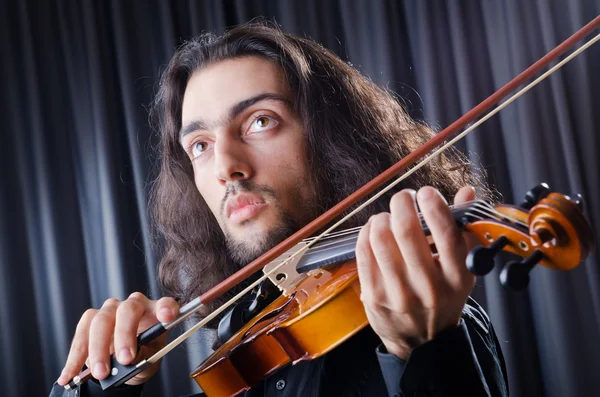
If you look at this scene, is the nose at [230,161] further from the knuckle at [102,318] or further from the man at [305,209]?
the knuckle at [102,318]

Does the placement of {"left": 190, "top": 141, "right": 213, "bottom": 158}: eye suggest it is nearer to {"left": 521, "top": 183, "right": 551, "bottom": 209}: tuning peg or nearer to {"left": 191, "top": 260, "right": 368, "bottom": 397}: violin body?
{"left": 191, "top": 260, "right": 368, "bottom": 397}: violin body

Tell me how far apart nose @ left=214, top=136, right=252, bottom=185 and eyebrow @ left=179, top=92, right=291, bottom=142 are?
48 millimetres

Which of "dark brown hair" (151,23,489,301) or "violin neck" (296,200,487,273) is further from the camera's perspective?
"dark brown hair" (151,23,489,301)

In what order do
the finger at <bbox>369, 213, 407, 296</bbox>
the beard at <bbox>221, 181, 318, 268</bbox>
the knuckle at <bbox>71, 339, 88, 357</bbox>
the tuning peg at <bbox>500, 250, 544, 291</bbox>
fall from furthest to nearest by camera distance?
the beard at <bbox>221, 181, 318, 268</bbox>, the knuckle at <bbox>71, 339, 88, 357</bbox>, the finger at <bbox>369, 213, 407, 296</bbox>, the tuning peg at <bbox>500, 250, 544, 291</bbox>

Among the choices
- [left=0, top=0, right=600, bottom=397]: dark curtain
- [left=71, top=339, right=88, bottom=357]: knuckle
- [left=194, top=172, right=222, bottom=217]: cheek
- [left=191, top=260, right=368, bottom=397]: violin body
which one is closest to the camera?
[left=191, top=260, right=368, bottom=397]: violin body

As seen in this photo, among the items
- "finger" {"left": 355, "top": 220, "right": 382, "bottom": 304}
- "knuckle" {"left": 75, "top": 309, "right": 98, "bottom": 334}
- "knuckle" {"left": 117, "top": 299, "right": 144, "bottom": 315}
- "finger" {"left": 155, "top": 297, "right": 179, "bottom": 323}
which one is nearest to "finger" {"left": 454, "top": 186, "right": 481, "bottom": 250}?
"finger" {"left": 355, "top": 220, "right": 382, "bottom": 304}

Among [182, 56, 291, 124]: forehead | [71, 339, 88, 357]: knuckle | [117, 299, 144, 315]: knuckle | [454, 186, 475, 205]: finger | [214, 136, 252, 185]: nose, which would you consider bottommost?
[71, 339, 88, 357]: knuckle

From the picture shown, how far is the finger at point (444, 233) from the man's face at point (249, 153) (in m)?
0.55

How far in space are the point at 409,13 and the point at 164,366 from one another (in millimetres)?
1409

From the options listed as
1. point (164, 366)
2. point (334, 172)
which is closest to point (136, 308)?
point (334, 172)

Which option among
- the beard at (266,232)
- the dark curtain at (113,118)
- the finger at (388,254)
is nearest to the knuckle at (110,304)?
the beard at (266,232)

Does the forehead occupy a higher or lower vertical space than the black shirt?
higher

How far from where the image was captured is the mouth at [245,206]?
48.6 inches

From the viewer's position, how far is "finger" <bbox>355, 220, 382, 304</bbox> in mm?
729
